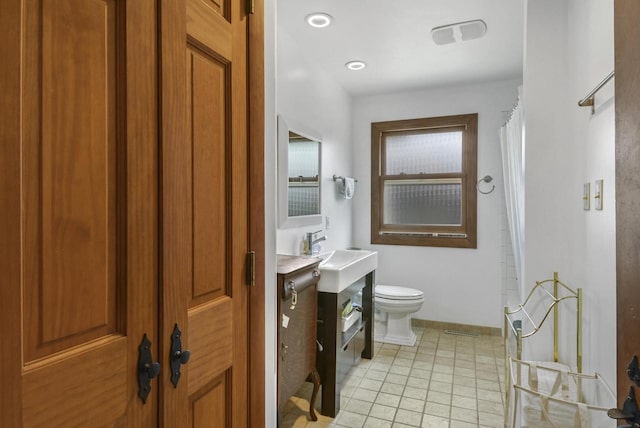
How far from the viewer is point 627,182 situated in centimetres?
80

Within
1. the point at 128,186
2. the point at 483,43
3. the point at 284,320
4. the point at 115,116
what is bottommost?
the point at 284,320

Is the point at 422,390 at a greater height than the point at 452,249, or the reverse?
the point at 452,249

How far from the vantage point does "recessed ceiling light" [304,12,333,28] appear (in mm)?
2295

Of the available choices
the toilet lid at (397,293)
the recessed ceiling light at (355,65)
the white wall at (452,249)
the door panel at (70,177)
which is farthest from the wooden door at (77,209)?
the white wall at (452,249)

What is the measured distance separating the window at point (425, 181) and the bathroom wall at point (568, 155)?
1.57 meters

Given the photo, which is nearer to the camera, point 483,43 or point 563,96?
point 563,96

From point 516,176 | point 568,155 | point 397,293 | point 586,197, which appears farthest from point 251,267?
point 397,293

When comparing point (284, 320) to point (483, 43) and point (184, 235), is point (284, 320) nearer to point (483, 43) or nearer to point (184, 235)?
point (184, 235)

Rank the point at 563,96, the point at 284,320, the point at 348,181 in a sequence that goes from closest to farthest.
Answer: the point at 284,320 < the point at 563,96 < the point at 348,181

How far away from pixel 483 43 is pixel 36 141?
2.94 meters

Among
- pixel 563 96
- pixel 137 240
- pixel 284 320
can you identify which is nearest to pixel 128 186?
pixel 137 240

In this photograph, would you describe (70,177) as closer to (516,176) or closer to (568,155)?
(568,155)

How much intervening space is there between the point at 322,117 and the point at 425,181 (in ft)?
4.54

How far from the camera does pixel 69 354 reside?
0.63m
